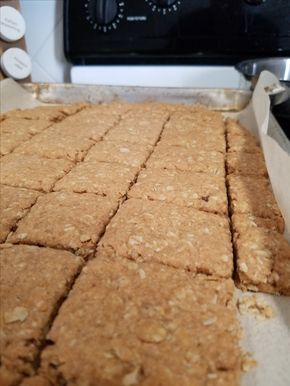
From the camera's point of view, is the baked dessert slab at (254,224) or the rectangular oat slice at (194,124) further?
the rectangular oat slice at (194,124)

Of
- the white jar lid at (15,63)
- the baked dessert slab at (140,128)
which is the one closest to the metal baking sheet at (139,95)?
the white jar lid at (15,63)

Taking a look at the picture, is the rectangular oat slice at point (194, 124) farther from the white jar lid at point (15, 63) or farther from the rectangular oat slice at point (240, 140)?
the white jar lid at point (15, 63)

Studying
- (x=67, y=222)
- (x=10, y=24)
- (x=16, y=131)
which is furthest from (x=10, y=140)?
(x=10, y=24)

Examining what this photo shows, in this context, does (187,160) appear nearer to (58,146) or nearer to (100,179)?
(100,179)

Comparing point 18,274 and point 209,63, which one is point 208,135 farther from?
point 18,274

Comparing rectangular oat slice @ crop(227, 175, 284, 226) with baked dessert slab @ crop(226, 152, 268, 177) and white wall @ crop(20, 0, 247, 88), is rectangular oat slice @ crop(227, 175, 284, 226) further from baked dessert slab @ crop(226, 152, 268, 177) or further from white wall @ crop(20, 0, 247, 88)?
white wall @ crop(20, 0, 247, 88)

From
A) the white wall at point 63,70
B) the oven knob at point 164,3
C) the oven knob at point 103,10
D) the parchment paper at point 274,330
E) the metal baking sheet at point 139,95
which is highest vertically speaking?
the oven knob at point 164,3

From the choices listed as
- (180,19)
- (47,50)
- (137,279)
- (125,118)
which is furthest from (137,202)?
(47,50)
